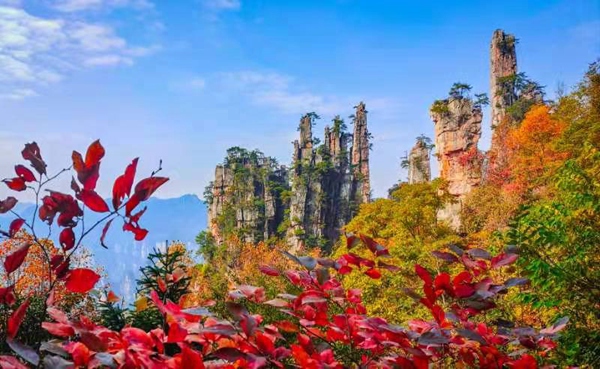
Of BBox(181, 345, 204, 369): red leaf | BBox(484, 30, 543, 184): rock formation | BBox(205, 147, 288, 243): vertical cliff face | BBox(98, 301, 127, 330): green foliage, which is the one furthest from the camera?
BBox(205, 147, 288, 243): vertical cliff face

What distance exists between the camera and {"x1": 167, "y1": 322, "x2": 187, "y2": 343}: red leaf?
916 millimetres

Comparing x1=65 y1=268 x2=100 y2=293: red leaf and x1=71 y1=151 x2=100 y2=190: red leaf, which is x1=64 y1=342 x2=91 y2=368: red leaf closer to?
x1=65 y1=268 x2=100 y2=293: red leaf

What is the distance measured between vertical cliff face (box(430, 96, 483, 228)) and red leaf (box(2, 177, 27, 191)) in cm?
2945

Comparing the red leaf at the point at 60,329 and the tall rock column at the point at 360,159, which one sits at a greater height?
the tall rock column at the point at 360,159

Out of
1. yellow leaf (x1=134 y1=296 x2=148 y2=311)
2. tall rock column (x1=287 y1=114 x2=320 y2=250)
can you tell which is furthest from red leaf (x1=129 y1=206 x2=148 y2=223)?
tall rock column (x1=287 y1=114 x2=320 y2=250)

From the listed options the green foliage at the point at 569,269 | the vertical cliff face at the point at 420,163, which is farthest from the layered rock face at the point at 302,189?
the green foliage at the point at 569,269

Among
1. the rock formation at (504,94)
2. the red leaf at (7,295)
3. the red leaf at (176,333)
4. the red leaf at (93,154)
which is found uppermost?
the rock formation at (504,94)

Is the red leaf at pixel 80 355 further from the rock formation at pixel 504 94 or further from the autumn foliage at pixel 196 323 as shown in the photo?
the rock formation at pixel 504 94

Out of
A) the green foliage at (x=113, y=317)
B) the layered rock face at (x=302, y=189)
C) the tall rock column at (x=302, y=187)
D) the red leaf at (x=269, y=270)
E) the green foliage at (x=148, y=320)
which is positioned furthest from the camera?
the layered rock face at (x=302, y=189)

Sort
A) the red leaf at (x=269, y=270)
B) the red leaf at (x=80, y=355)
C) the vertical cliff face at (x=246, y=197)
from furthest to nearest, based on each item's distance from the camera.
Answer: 1. the vertical cliff face at (x=246, y=197)
2. the red leaf at (x=269, y=270)
3. the red leaf at (x=80, y=355)

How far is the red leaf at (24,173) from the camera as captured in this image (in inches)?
41.6

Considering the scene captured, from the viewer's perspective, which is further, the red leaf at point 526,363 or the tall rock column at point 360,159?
the tall rock column at point 360,159

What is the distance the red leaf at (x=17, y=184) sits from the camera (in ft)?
3.46

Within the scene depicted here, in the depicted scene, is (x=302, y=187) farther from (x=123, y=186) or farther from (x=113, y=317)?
(x=123, y=186)
